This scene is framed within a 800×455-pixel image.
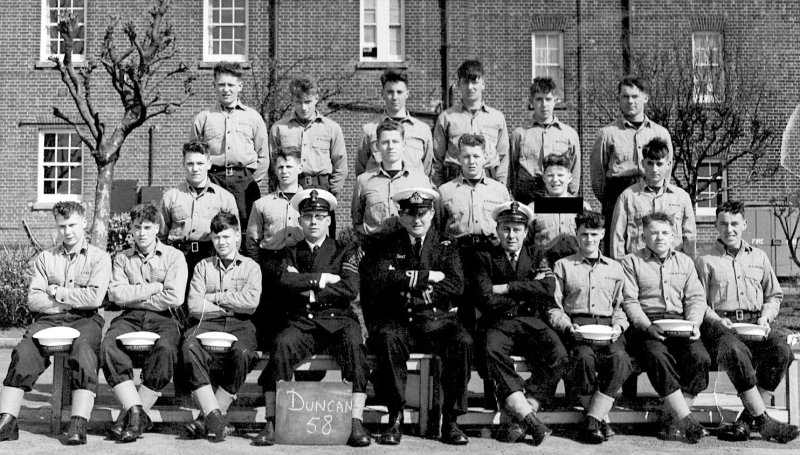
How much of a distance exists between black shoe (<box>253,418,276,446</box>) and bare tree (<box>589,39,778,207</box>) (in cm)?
1302

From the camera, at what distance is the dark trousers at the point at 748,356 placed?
6520 millimetres

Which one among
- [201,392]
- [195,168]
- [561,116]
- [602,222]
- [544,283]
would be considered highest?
[561,116]

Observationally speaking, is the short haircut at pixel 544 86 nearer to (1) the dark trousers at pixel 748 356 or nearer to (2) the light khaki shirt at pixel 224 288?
(1) the dark trousers at pixel 748 356

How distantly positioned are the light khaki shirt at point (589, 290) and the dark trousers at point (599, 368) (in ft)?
1.05

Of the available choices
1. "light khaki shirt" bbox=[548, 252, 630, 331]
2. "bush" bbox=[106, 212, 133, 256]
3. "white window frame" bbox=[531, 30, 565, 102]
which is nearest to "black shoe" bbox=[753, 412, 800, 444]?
"light khaki shirt" bbox=[548, 252, 630, 331]

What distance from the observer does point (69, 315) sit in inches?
264

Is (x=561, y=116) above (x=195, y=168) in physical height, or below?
above

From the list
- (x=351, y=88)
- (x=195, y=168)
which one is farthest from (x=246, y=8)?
(x=195, y=168)

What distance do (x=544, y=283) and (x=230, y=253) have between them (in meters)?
2.50

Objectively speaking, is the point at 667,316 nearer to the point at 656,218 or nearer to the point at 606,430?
the point at 656,218

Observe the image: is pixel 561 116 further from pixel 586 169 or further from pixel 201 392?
pixel 201 392

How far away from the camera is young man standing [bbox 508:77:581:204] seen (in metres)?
Answer: 7.98

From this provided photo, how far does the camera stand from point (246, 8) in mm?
20391

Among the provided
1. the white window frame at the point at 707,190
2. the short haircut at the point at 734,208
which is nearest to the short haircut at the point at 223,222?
the short haircut at the point at 734,208
